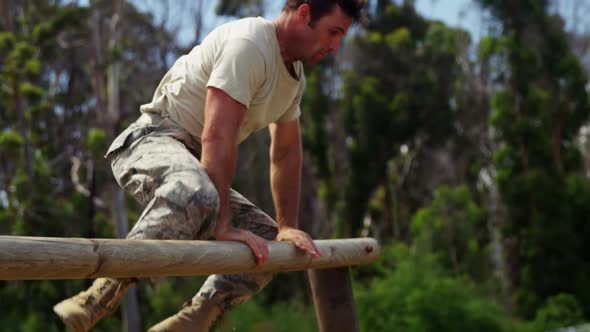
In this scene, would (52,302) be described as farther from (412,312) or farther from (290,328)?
(412,312)

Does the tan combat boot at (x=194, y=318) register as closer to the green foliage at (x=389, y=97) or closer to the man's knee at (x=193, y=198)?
the man's knee at (x=193, y=198)

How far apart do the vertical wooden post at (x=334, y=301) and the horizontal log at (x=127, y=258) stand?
1.77ft

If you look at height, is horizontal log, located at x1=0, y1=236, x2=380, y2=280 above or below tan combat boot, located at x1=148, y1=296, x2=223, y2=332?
above

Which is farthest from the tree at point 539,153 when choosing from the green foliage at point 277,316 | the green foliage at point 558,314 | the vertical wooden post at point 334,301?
the vertical wooden post at point 334,301

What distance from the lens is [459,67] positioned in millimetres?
19625

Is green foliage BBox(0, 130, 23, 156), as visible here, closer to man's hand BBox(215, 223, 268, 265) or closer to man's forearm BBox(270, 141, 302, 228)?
man's forearm BBox(270, 141, 302, 228)

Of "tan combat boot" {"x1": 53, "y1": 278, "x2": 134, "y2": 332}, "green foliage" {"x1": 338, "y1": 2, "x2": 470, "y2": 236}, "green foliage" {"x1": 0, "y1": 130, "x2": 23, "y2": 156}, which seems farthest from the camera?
"green foliage" {"x1": 338, "y1": 2, "x2": 470, "y2": 236}

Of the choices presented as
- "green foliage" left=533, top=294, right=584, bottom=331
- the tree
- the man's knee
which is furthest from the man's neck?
the tree

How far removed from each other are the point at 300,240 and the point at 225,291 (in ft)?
1.21

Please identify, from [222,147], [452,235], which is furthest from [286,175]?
[452,235]

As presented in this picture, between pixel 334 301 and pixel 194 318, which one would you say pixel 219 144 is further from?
pixel 334 301

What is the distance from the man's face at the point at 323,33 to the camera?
2764 millimetres

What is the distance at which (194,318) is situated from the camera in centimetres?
284

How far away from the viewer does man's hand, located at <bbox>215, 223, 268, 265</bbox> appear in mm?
2514
